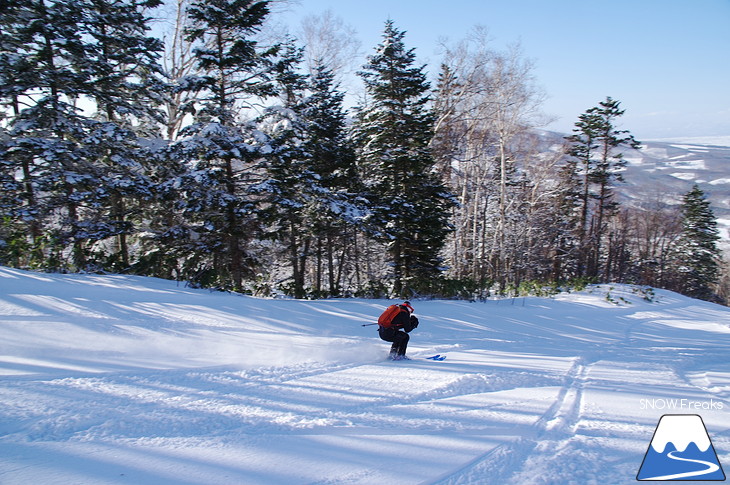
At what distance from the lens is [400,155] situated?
15.6 meters

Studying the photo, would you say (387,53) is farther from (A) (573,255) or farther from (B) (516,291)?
(A) (573,255)

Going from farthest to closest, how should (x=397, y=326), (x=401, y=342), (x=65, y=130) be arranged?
(x=65, y=130) < (x=401, y=342) < (x=397, y=326)

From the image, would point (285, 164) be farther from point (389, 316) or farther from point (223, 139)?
point (389, 316)

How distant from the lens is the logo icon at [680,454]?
9.84 ft

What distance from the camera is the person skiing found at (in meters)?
6.25

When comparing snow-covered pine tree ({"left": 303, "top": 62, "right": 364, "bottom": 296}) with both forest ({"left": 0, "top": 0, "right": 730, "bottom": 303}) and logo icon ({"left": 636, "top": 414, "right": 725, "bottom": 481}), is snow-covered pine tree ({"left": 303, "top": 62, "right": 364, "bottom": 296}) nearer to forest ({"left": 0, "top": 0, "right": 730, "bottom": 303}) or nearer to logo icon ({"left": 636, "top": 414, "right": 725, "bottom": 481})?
forest ({"left": 0, "top": 0, "right": 730, "bottom": 303})

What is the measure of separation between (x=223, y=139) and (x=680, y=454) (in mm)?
11604

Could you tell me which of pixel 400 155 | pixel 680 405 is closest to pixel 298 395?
pixel 680 405

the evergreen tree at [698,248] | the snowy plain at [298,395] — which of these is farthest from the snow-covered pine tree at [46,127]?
the evergreen tree at [698,248]

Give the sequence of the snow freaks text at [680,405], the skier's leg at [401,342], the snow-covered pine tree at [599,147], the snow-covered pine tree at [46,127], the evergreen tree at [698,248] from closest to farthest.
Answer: the snow freaks text at [680,405] → the skier's leg at [401,342] → the snow-covered pine tree at [46,127] → the snow-covered pine tree at [599,147] → the evergreen tree at [698,248]

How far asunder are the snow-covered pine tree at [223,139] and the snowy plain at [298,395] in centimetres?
337

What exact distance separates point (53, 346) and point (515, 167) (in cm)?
2784

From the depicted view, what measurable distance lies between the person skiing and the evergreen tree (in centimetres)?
4300

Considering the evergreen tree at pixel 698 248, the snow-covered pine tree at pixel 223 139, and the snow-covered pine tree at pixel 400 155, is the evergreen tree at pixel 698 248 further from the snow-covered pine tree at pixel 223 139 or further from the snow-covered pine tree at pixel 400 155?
the snow-covered pine tree at pixel 223 139
